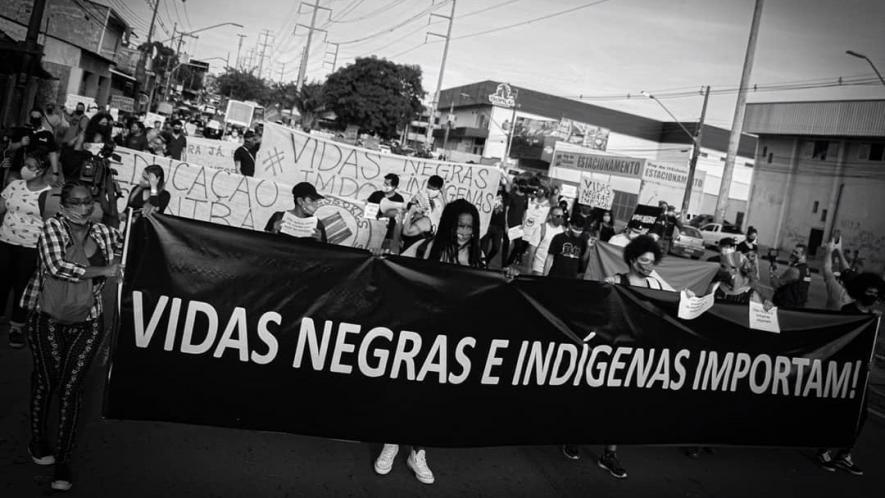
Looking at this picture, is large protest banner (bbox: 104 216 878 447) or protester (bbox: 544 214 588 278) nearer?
large protest banner (bbox: 104 216 878 447)

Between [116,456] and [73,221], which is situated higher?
[73,221]

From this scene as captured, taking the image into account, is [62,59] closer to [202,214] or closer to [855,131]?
[202,214]

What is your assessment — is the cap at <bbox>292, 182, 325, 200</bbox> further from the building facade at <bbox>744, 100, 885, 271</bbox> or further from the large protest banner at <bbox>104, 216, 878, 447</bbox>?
the building facade at <bbox>744, 100, 885, 271</bbox>

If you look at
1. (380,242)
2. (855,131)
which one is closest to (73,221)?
(380,242)

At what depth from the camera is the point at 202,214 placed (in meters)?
10.8

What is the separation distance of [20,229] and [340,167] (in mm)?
7175

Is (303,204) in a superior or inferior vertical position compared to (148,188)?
superior

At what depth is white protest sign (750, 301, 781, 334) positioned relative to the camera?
5277 mm

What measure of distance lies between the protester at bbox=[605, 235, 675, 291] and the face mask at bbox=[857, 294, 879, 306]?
6.05 feet

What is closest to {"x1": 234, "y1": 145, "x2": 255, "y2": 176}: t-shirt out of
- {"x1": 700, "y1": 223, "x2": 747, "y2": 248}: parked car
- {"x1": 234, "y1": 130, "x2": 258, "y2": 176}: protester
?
{"x1": 234, "y1": 130, "x2": 258, "y2": 176}: protester

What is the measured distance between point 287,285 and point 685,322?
2.79 metres

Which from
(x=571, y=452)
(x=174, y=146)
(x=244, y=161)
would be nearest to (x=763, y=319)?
(x=571, y=452)

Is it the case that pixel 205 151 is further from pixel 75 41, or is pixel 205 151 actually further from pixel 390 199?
pixel 75 41

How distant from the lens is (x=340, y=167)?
12.8 meters
